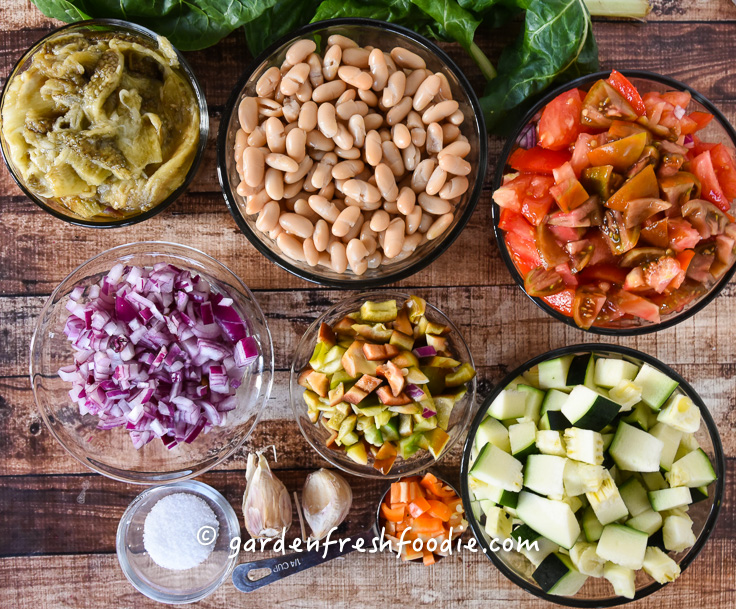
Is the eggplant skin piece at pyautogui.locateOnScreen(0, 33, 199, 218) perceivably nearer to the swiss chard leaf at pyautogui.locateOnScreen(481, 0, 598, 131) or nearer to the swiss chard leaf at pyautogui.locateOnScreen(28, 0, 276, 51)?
the swiss chard leaf at pyautogui.locateOnScreen(28, 0, 276, 51)

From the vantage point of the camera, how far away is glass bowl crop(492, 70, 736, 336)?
1.58 m

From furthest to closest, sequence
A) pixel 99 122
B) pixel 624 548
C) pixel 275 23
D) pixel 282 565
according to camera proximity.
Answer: pixel 282 565
pixel 275 23
pixel 624 548
pixel 99 122

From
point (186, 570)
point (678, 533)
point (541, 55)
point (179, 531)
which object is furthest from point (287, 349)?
point (678, 533)

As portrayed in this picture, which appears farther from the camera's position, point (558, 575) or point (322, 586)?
point (322, 586)

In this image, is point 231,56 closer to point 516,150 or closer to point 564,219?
point 516,150

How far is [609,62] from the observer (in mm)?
1807

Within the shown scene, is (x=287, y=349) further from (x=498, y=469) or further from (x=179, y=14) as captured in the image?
(x=179, y=14)

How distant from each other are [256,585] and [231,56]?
1633 millimetres

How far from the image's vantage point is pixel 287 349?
1849 mm

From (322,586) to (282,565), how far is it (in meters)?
0.18

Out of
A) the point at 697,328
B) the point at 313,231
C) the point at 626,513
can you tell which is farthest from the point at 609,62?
the point at 626,513

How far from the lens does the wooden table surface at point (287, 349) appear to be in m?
1.80

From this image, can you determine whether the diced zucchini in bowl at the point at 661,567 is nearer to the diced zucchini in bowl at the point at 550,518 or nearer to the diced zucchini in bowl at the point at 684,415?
the diced zucchini in bowl at the point at 550,518

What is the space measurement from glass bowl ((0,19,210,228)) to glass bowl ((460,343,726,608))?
1.09m
